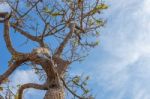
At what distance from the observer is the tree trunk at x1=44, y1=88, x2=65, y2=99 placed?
775cm

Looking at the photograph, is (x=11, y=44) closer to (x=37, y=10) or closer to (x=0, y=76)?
(x=0, y=76)

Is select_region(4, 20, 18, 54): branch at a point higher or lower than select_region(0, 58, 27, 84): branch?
higher

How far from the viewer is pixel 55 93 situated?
25.8 feet

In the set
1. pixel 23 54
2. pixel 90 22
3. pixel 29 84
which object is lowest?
pixel 29 84

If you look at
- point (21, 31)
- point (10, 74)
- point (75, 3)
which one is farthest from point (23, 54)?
point (75, 3)

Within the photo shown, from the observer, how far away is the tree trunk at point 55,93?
7.75m

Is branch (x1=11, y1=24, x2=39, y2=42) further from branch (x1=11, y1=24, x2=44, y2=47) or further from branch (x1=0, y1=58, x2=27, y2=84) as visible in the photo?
Answer: branch (x1=0, y1=58, x2=27, y2=84)

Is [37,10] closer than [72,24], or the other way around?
[72,24]

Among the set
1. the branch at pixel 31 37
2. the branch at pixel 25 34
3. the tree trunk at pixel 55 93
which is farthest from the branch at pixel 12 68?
the branch at pixel 25 34

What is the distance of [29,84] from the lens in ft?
27.1

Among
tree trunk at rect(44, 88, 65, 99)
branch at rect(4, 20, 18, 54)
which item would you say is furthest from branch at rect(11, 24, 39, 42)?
tree trunk at rect(44, 88, 65, 99)

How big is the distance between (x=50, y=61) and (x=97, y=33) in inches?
168

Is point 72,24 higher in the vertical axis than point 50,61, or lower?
higher

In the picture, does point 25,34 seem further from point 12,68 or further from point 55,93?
point 55,93
